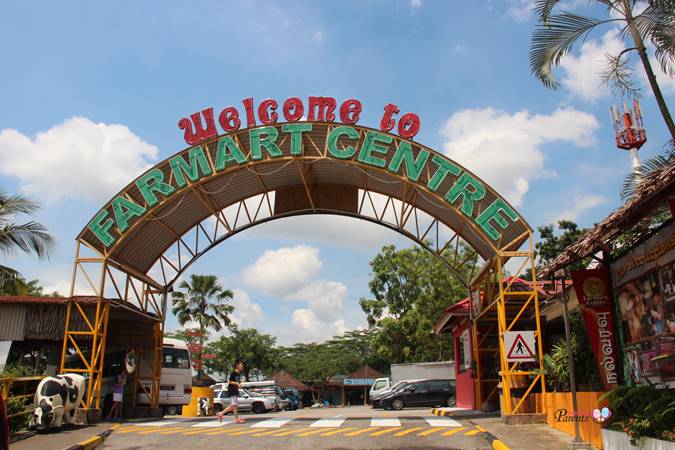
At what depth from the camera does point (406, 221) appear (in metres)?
20.4

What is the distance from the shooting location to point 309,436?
11672mm

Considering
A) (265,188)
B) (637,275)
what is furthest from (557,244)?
(637,275)

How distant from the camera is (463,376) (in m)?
24.1

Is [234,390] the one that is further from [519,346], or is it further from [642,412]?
[642,412]

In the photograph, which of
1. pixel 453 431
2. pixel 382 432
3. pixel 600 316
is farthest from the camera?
pixel 453 431

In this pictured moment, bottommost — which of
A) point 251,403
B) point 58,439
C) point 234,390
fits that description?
point 251,403

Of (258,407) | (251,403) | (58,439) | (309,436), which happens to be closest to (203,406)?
(251,403)

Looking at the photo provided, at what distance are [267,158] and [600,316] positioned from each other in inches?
427

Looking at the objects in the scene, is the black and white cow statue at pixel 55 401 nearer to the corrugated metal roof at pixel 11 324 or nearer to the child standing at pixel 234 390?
the child standing at pixel 234 390

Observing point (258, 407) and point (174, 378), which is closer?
point (174, 378)

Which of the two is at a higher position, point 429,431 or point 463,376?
point 463,376

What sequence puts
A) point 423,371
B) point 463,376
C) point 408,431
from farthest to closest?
point 423,371, point 463,376, point 408,431

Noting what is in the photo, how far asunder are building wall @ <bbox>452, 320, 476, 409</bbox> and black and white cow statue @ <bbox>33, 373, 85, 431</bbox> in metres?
13.5

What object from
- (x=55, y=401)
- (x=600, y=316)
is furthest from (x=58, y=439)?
(x=600, y=316)
